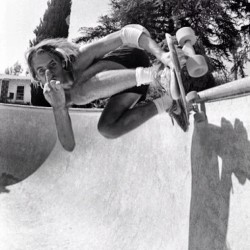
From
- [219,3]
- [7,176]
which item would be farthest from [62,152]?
[219,3]

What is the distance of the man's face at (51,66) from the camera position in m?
Answer: 1.73

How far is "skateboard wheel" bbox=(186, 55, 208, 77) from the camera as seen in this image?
3.93 feet

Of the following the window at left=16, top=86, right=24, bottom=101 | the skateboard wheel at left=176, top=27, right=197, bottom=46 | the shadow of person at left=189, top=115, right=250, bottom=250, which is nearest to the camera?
the shadow of person at left=189, top=115, right=250, bottom=250

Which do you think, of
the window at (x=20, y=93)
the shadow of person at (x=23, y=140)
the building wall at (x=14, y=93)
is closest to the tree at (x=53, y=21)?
the building wall at (x=14, y=93)

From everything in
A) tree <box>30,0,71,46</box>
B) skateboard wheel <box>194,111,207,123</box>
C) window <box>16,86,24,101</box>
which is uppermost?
tree <box>30,0,71,46</box>

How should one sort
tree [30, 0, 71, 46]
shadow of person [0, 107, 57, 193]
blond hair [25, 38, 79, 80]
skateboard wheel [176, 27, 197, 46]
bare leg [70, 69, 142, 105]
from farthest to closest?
shadow of person [0, 107, 57, 193] → tree [30, 0, 71, 46] → blond hair [25, 38, 79, 80] → bare leg [70, 69, 142, 105] → skateboard wheel [176, 27, 197, 46]

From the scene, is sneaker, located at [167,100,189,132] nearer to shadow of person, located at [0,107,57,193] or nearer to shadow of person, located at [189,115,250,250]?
shadow of person, located at [189,115,250,250]

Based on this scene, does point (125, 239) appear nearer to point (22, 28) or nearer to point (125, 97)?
point (125, 97)

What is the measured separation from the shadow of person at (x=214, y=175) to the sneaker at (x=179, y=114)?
0.49 ft

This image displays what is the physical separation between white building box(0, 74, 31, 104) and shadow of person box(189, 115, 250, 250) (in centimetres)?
256

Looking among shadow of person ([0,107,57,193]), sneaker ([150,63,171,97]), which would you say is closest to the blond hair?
sneaker ([150,63,171,97])

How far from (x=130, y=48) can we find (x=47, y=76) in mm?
526

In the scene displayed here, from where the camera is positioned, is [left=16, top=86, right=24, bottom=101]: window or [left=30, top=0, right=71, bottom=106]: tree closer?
[left=30, top=0, right=71, bottom=106]: tree

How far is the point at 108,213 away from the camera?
7.75ft
